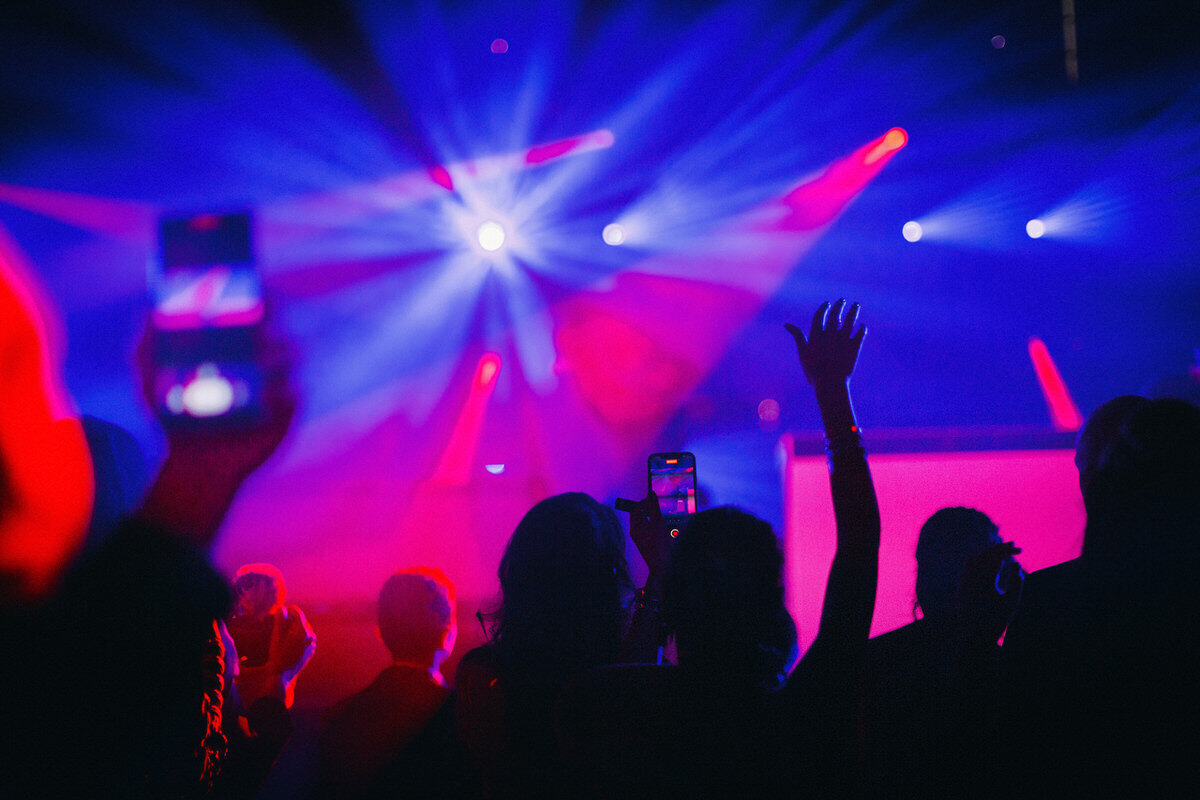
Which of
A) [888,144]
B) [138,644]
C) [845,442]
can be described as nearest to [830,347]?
[845,442]

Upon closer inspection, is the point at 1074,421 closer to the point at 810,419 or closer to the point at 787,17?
the point at 810,419

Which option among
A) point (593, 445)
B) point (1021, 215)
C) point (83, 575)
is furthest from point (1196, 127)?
point (83, 575)

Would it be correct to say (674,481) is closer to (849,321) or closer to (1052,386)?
(849,321)

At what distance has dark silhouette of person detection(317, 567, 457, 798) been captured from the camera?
1.93 metres

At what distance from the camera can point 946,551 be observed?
2045mm

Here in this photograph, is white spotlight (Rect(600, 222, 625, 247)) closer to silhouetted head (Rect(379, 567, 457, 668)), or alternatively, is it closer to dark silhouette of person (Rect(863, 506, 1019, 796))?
silhouetted head (Rect(379, 567, 457, 668))

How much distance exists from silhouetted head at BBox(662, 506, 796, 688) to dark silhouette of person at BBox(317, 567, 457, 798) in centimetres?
109

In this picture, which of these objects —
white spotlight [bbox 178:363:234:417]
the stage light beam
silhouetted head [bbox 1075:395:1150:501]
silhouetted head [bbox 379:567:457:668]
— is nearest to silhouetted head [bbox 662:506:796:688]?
silhouetted head [bbox 1075:395:1150:501]

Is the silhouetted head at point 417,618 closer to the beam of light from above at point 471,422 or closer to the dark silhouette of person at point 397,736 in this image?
the dark silhouette of person at point 397,736

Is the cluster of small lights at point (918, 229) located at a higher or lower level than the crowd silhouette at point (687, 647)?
higher

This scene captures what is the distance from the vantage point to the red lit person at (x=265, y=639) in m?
3.09

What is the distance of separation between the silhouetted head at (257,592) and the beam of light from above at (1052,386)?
5.28m

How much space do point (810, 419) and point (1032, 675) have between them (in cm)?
391

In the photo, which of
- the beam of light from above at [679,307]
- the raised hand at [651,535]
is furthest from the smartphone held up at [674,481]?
the beam of light from above at [679,307]
